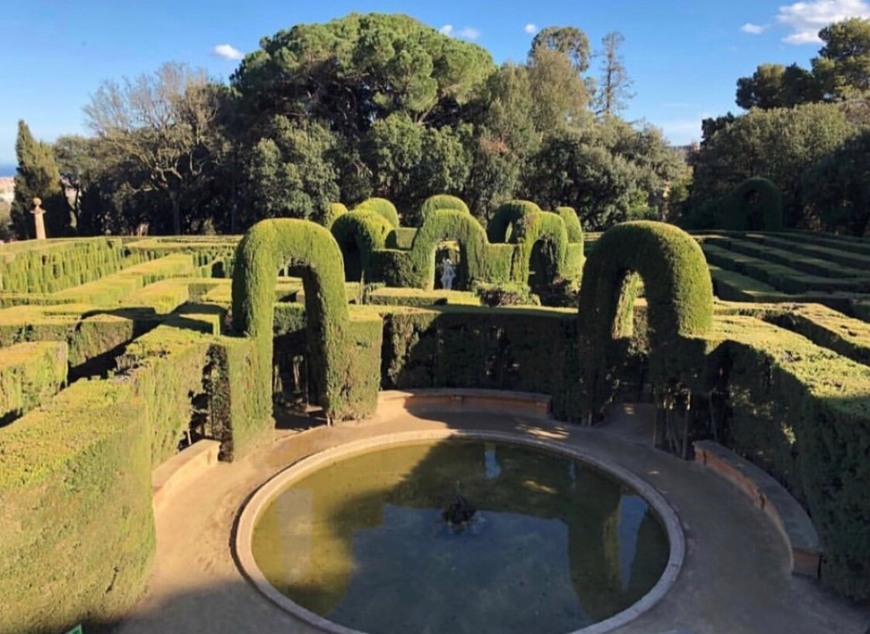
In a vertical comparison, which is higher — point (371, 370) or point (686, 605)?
point (371, 370)

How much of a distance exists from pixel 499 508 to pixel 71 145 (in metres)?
59.4

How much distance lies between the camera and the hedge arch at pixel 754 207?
36344 mm

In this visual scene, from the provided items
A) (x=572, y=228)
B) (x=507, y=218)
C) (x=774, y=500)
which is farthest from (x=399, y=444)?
(x=572, y=228)

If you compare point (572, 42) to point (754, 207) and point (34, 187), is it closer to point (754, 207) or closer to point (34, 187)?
point (754, 207)

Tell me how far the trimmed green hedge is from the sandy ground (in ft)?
10.1

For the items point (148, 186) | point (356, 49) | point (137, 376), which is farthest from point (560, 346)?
point (148, 186)

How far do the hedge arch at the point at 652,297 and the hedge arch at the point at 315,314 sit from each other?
15.0 feet

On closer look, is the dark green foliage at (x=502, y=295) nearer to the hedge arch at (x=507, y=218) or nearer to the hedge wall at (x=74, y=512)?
the hedge arch at (x=507, y=218)

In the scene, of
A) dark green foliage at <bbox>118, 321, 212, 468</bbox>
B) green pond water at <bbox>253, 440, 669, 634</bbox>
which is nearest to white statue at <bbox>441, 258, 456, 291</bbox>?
green pond water at <bbox>253, 440, 669, 634</bbox>

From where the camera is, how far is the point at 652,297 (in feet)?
40.1

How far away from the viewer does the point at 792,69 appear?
48.7 metres

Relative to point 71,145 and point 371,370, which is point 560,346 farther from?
point 71,145

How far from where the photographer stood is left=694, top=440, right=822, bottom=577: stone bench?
27.8ft

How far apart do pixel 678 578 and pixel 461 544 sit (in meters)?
2.96
